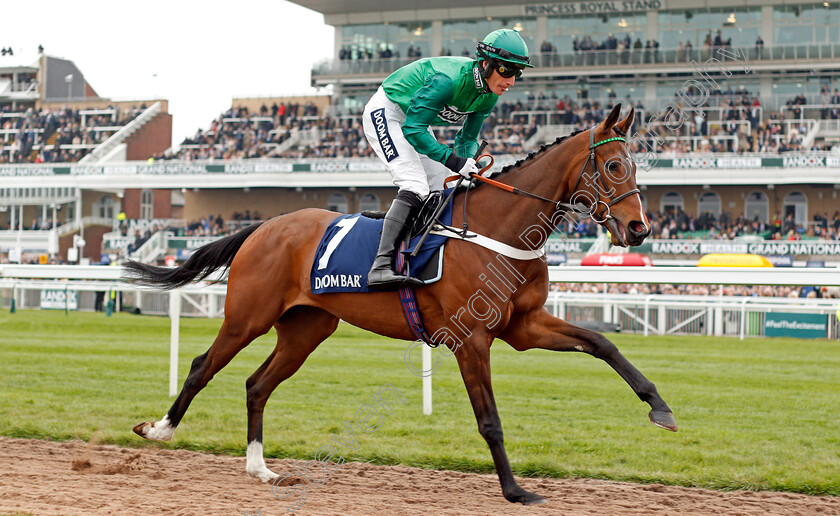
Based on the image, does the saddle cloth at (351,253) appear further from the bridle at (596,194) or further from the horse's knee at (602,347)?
the horse's knee at (602,347)

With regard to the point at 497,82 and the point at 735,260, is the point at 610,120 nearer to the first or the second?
the point at 497,82

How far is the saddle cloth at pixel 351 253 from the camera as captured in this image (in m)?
4.45

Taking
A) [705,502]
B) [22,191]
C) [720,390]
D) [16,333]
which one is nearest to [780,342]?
[720,390]

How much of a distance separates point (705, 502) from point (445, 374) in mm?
5739

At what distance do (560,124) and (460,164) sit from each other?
30.3 metres

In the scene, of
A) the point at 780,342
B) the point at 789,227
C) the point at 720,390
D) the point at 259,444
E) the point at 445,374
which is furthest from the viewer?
the point at 789,227

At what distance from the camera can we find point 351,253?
4.74 m

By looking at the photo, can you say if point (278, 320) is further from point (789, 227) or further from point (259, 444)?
point (789, 227)

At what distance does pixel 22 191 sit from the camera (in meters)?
39.0

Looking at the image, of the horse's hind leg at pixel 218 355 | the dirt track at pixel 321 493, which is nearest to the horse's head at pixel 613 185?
the dirt track at pixel 321 493

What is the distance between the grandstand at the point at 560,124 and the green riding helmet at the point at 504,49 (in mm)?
24405

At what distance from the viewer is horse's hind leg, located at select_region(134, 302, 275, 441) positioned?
16.5 ft

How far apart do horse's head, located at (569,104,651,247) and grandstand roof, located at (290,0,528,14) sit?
3383 cm

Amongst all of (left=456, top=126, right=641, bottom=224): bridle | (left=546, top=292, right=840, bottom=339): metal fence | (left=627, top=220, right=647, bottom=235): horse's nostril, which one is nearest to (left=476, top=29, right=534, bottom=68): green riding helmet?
(left=456, top=126, right=641, bottom=224): bridle
